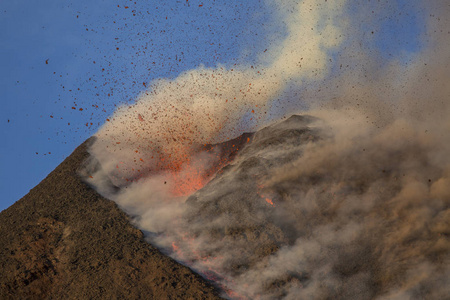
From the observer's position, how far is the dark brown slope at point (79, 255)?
14.1 meters

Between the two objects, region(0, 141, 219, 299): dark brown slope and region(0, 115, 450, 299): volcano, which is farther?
region(0, 141, 219, 299): dark brown slope

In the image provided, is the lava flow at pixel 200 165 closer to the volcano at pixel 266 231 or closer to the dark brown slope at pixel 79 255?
the volcano at pixel 266 231

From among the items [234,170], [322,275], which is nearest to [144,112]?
[234,170]

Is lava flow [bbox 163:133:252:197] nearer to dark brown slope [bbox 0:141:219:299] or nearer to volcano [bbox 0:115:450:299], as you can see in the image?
volcano [bbox 0:115:450:299]

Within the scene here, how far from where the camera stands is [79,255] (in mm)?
16266

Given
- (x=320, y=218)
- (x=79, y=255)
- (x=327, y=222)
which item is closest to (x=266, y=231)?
(x=320, y=218)

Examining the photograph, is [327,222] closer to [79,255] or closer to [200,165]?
[79,255]

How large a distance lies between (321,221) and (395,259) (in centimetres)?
270

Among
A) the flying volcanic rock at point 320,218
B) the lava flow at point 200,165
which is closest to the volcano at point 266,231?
the flying volcanic rock at point 320,218

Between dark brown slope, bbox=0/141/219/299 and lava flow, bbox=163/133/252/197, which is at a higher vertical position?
lava flow, bbox=163/133/252/197

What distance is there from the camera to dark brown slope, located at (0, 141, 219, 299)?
14102mm

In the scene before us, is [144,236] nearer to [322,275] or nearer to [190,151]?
[322,275]

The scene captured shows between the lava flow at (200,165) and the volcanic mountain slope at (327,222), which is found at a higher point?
the lava flow at (200,165)

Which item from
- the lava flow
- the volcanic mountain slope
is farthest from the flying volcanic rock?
the lava flow
